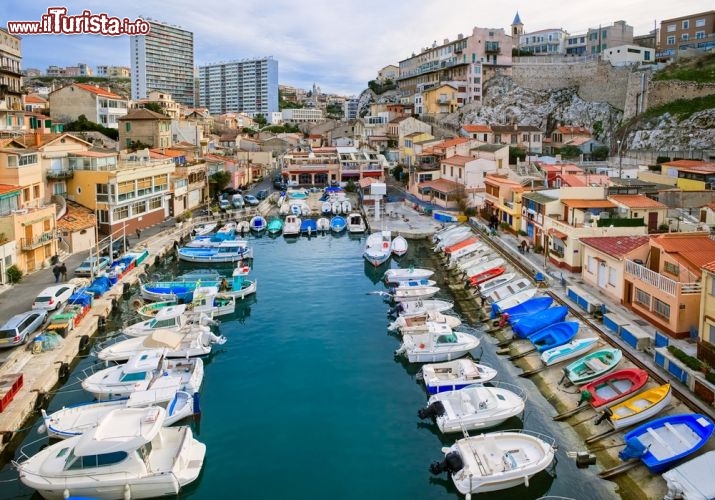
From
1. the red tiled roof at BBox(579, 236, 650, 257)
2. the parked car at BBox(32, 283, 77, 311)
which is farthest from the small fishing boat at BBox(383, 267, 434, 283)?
the parked car at BBox(32, 283, 77, 311)

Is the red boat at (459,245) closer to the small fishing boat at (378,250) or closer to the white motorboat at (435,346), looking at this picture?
the small fishing boat at (378,250)

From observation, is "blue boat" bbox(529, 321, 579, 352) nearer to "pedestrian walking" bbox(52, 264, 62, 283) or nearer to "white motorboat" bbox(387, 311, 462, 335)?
"white motorboat" bbox(387, 311, 462, 335)

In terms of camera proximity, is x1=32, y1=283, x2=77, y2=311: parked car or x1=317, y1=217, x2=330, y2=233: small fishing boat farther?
x1=317, y1=217, x2=330, y2=233: small fishing boat

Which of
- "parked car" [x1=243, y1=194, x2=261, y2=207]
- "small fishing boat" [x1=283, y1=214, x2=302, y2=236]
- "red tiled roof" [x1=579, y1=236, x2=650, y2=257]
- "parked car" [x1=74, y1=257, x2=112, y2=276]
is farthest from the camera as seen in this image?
"parked car" [x1=243, y1=194, x2=261, y2=207]

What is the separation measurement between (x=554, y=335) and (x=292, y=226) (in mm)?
30466

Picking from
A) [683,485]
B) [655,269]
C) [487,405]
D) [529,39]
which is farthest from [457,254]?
[529,39]

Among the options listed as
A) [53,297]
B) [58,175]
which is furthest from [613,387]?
[58,175]

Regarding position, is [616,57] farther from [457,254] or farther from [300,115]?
[300,115]

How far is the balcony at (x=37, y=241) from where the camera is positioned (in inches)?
1282

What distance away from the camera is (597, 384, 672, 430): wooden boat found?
58.1ft

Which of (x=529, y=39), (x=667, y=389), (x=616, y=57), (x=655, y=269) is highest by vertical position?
(x=529, y=39)

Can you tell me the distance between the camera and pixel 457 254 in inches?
1574

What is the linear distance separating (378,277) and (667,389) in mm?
21698

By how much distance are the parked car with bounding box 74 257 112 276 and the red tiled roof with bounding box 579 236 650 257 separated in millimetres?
26073
